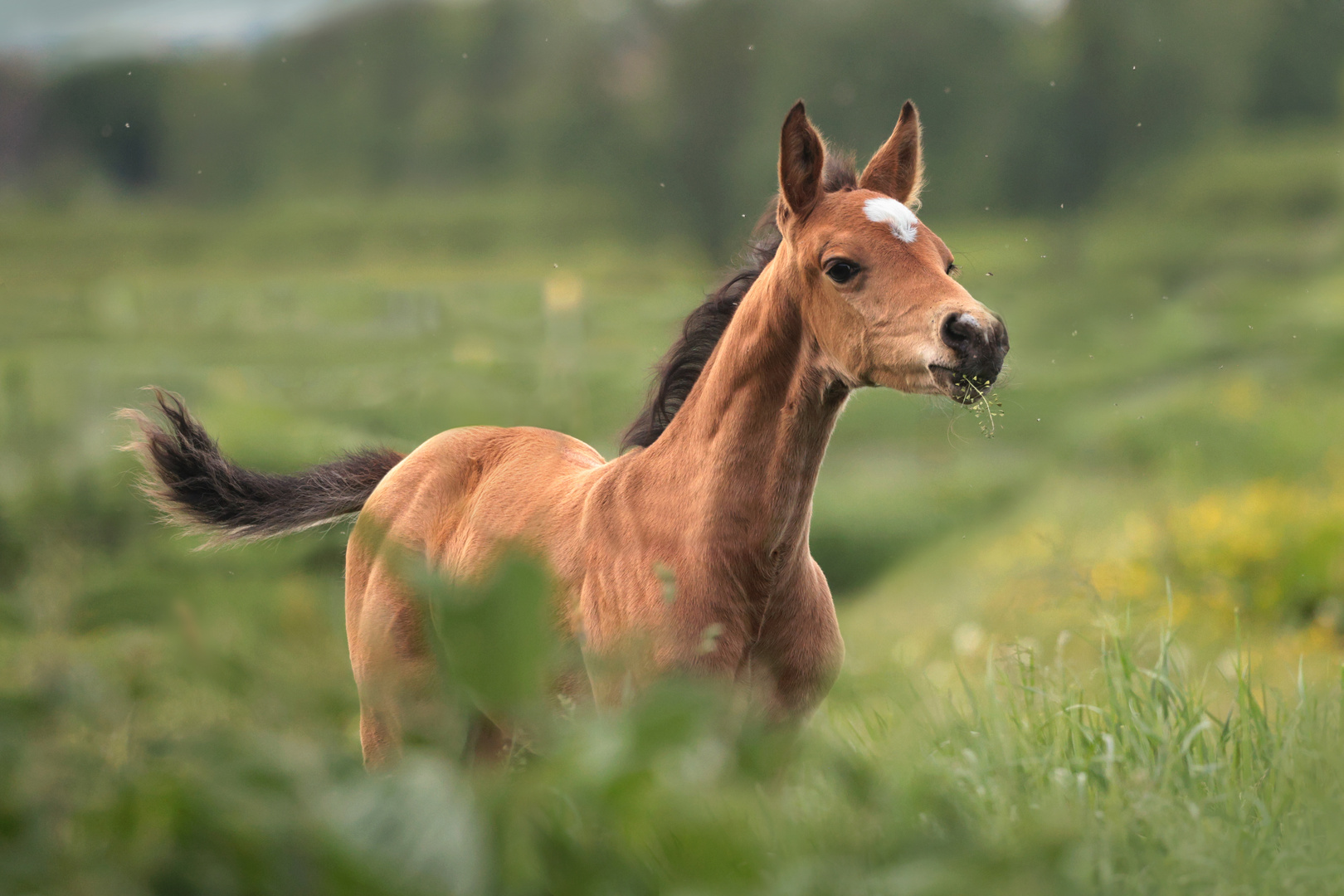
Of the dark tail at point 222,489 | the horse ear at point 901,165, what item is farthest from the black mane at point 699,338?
the dark tail at point 222,489

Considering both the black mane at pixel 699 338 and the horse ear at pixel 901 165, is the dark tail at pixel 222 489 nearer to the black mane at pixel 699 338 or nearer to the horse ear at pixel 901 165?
the black mane at pixel 699 338

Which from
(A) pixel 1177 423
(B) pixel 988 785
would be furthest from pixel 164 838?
(A) pixel 1177 423

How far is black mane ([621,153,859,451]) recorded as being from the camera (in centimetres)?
267

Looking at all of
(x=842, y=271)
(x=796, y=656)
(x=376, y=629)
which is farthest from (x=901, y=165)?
(x=376, y=629)

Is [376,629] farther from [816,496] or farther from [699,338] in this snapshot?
[816,496]

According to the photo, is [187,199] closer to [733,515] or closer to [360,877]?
[733,515]

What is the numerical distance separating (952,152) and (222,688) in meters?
12.1

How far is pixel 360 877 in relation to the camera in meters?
0.48

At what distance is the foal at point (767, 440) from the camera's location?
211 cm

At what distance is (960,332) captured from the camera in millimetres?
2004

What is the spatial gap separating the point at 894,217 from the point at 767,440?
0.50 m

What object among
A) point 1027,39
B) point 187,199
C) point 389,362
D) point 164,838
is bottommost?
point 389,362

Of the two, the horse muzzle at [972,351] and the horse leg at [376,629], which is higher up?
the horse muzzle at [972,351]

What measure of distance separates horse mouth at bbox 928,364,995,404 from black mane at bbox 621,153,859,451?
0.65 meters
